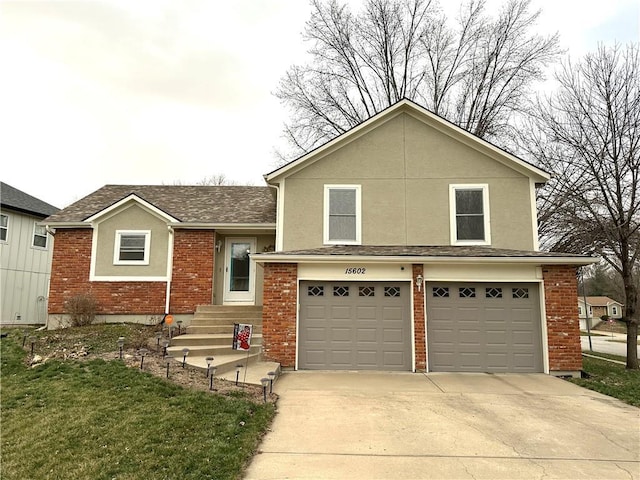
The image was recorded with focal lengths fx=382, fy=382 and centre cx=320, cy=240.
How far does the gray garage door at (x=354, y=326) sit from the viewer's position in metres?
9.38

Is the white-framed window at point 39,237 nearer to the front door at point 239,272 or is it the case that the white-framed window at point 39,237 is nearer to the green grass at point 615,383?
the front door at point 239,272

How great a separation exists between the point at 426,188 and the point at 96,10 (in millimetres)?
10249

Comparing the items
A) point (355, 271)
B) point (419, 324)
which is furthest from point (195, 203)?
point (419, 324)

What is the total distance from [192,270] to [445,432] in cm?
923

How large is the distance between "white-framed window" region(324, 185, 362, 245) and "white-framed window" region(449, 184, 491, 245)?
8.69 feet

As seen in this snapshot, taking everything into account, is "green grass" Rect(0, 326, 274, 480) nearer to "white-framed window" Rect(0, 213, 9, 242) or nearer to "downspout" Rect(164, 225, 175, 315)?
"downspout" Rect(164, 225, 175, 315)

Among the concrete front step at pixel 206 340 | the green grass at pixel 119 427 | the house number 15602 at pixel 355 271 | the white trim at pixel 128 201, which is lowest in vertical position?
the green grass at pixel 119 427

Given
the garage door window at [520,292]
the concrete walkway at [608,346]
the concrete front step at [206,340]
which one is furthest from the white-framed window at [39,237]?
the concrete walkway at [608,346]

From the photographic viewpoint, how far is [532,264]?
952cm

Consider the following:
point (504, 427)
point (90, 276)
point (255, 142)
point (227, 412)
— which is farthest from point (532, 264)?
point (255, 142)

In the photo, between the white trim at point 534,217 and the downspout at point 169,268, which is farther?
the downspout at point 169,268

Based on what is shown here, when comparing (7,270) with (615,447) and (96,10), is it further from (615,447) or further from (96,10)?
(615,447)

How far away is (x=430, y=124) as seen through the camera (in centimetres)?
1139

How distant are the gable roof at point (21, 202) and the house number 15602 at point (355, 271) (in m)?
14.8
